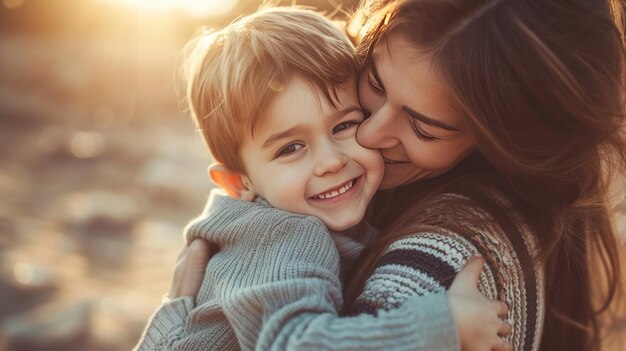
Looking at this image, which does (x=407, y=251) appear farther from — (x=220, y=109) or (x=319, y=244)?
(x=220, y=109)

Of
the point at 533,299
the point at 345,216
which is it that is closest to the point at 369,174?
the point at 345,216

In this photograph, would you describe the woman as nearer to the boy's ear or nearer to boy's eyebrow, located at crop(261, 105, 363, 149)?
boy's eyebrow, located at crop(261, 105, 363, 149)

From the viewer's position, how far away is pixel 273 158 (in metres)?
2.00

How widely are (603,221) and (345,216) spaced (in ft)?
2.76

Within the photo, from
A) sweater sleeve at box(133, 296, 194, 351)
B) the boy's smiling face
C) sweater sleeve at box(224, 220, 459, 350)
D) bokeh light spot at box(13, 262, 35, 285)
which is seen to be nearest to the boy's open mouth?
the boy's smiling face

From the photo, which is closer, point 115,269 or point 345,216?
point 345,216

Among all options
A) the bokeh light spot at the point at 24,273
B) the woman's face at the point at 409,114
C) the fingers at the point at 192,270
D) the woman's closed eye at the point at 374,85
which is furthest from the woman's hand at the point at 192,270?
the bokeh light spot at the point at 24,273

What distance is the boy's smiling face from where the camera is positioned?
195 cm

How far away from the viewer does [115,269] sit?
516 cm

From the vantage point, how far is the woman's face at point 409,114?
5.92 feet

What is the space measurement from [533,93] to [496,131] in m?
0.14

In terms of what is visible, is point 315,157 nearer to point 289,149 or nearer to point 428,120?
point 289,149

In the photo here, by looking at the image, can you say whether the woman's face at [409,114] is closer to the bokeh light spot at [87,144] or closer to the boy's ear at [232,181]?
the boy's ear at [232,181]

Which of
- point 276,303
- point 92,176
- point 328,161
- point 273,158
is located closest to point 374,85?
point 328,161
